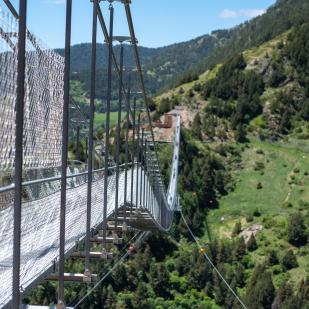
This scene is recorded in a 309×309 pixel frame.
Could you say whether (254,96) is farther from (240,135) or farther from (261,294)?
(261,294)

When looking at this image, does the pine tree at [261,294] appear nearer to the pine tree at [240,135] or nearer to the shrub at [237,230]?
the shrub at [237,230]

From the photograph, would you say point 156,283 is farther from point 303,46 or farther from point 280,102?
point 303,46

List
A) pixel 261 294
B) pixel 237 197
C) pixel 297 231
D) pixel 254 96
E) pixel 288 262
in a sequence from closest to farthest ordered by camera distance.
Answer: pixel 261 294 < pixel 288 262 < pixel 297 231 < pixel 237 197 < pixel 254 96

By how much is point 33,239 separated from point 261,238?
25.9 metres

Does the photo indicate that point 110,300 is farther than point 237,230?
No

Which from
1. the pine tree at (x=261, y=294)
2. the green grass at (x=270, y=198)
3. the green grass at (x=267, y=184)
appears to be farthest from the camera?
the green grass at (x=267, y=184)

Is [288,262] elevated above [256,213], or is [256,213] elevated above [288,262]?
[256,213]

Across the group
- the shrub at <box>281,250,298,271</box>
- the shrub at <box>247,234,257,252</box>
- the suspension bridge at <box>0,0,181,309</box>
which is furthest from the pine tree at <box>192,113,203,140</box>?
the suspension bridge at <box>0,0,181,309</box>

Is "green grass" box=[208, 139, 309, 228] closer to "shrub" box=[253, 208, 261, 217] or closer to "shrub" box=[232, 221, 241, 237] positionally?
"shrub" box=[253, 208, 261, 217]

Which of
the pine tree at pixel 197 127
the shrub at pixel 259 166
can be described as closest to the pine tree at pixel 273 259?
the shrub at pixel 259 166

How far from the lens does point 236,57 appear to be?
4353 cm

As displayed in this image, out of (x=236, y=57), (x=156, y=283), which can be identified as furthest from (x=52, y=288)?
(x=236, y=57)

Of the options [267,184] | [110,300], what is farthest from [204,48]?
[110,300]

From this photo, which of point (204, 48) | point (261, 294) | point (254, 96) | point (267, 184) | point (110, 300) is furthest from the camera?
point (204, 48)
